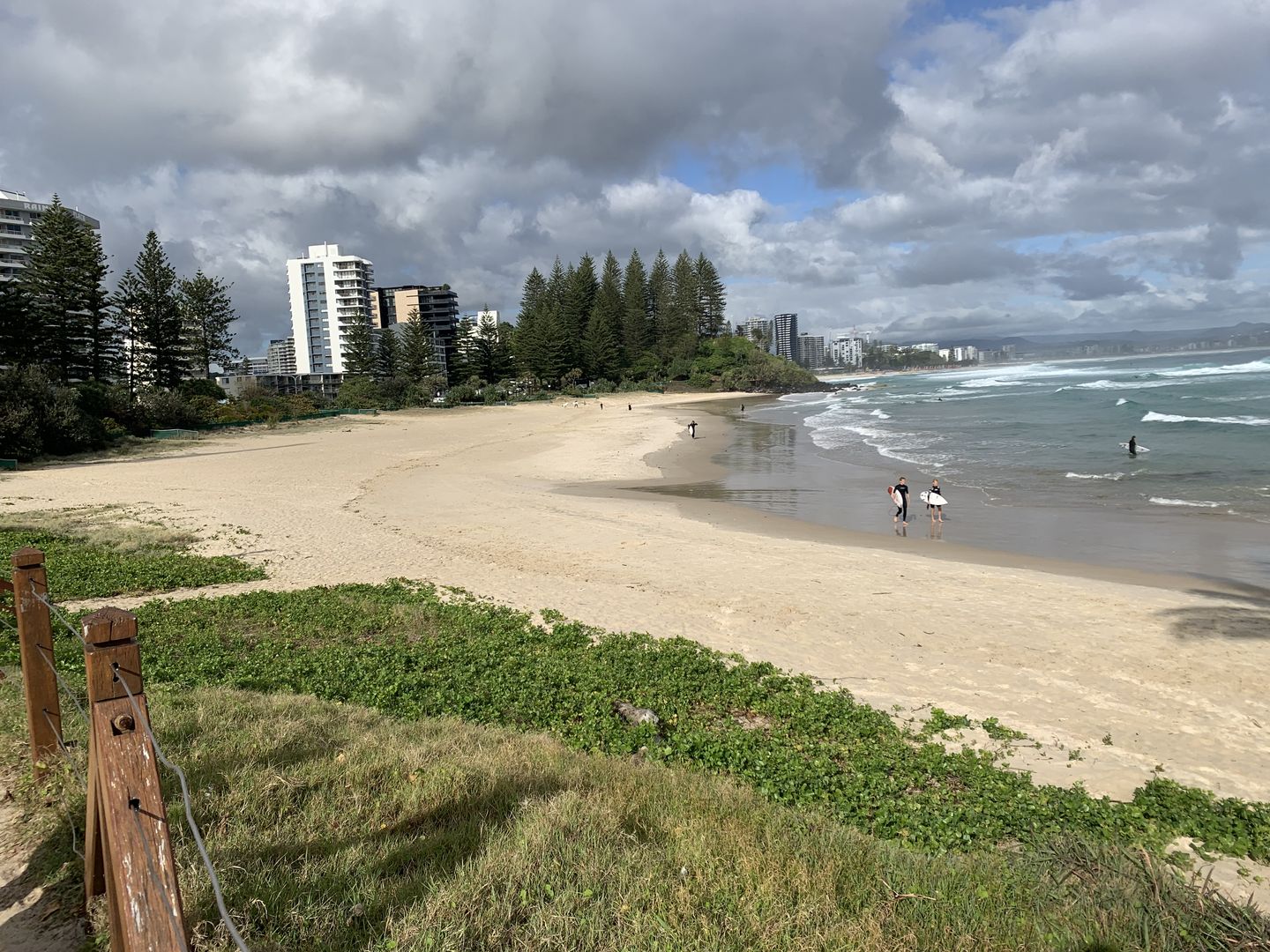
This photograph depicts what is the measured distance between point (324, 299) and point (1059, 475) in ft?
407

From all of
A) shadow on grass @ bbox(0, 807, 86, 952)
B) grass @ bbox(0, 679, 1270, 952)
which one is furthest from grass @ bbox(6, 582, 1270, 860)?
shadow on grass @ bbox(0, 807, 86, 952)

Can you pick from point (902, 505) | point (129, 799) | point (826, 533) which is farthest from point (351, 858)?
point (902, 505)

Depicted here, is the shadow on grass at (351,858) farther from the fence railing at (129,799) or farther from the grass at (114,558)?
the grass at (114,558)

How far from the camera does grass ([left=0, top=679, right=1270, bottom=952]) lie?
312 cm

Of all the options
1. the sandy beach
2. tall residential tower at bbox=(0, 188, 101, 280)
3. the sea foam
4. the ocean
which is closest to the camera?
the sandy beach

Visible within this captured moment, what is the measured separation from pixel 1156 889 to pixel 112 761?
4.49 metres

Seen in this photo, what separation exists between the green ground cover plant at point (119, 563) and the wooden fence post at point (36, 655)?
6.91 meters

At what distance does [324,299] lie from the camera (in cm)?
12556

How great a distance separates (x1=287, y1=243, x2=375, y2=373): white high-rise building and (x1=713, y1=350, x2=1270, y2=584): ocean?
3562 inches

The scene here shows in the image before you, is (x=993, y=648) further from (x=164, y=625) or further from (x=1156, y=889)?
(x=164, y=625)

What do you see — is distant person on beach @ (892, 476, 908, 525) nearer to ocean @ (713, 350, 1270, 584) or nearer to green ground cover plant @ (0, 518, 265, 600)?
ocean @ (713, 350, 1270, 584)

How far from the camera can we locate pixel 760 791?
519cm

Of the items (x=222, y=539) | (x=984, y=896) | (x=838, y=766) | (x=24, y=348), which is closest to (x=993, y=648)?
(x=838, y=766)

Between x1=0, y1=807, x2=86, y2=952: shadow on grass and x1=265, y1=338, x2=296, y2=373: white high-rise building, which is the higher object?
x1=265, y1=338, x2=296, y2=373: white high-rise building
